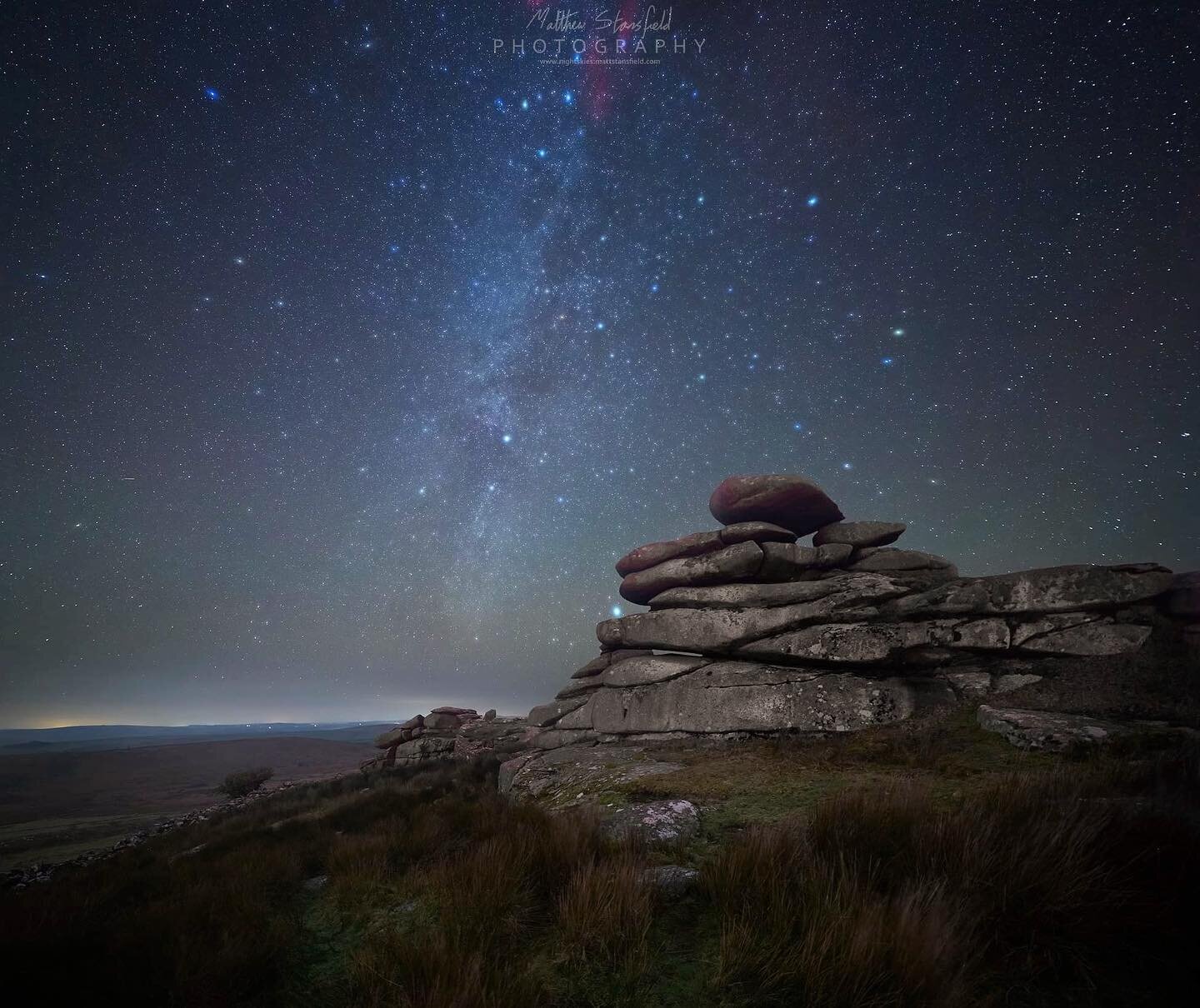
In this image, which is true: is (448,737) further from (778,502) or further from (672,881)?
(672,881)

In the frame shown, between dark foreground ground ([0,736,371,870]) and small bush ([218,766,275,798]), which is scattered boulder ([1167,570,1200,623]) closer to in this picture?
dark foreground ground ([0,736,371,870])

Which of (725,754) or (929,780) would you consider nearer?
(929,780)

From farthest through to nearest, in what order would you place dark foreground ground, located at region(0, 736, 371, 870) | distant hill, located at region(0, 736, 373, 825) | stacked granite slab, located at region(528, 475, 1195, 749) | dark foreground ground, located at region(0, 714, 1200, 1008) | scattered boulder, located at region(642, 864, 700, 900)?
distant hill, located at region(0, 736, 373, 825), dark foreground ground, located at region(0, 736, 371, 870), stacked granite slab, located at region(528, 475, 1195, 749), scattered boulder, located at region(642, 864, 700, 900), dark foreground ground, located at region(0, 714, 1200, 1008)

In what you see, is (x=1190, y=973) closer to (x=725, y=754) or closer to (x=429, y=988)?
(x=429, y=988)

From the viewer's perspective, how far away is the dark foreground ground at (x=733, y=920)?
105 inches

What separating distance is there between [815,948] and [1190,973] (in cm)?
222

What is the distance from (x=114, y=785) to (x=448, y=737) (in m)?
53.4

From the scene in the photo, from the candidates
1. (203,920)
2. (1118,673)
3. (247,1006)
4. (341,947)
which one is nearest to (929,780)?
(1118,673)

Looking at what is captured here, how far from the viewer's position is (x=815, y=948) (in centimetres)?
268

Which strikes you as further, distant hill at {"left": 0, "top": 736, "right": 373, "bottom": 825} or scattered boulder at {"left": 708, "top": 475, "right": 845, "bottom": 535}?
distant hill at {"left": 0, "top": 736, "right": 373, "bottom": 825}

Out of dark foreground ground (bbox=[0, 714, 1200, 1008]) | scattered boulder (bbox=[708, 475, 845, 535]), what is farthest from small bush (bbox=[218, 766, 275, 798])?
scattered boulder (bbox=[708, 475, 845, 535])

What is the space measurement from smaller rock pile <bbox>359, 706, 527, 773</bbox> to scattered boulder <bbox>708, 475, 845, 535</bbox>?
47.3 feet

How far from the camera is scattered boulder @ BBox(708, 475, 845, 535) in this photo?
15.5 metres

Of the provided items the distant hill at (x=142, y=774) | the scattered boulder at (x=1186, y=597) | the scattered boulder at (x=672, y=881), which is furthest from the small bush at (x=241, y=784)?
the scattered boulder at (x=1186, y=597)
